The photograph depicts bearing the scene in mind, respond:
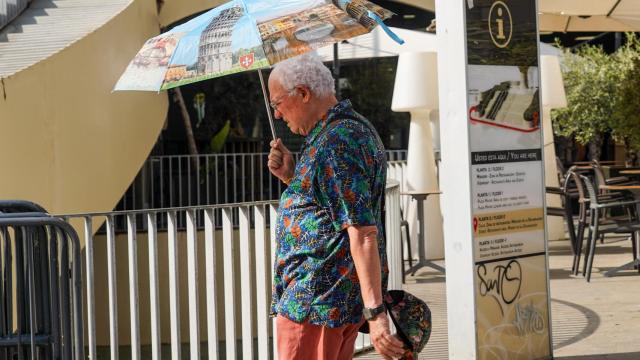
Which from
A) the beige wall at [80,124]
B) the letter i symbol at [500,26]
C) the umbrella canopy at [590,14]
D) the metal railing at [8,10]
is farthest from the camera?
the metal railing at [8,10]

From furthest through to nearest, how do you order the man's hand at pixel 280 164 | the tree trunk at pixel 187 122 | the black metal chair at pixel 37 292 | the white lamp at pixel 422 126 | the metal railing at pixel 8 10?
the tree trunk at pixel 187 122 → the metal railing at pixel 8 10 → the white lamp at pixel 422 126 → the black metal chair at pixel 37 292 → the man's hand at pixel 280 164

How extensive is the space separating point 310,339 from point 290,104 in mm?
768

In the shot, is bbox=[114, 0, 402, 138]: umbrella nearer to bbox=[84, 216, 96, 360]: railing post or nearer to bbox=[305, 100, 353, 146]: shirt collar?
bbox=[305, 100, 353, 146]: shirt collar

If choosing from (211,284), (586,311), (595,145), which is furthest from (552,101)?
(211,284)

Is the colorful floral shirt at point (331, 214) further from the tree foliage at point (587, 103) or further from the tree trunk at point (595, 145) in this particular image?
the tree trunk at point (595, 145)

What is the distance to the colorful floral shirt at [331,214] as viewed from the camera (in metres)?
3.45

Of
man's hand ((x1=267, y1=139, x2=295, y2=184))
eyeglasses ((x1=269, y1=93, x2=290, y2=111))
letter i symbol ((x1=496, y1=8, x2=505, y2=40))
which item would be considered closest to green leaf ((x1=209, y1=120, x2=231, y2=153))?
letter i symbol ((x1=496, y1=8, x2=505, y2=40))

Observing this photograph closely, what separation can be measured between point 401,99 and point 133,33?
3.30 m

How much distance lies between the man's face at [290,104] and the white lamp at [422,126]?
8182 millimetres

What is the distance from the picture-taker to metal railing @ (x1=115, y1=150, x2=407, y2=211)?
54.4ft

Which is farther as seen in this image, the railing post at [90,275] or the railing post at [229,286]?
the railing post at [229,286]

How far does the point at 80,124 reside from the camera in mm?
11664

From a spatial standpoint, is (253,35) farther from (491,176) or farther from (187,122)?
(187,122)

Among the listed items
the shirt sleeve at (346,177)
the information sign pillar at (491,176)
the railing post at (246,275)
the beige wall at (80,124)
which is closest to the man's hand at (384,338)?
the shirt sleeve at (346,177)
